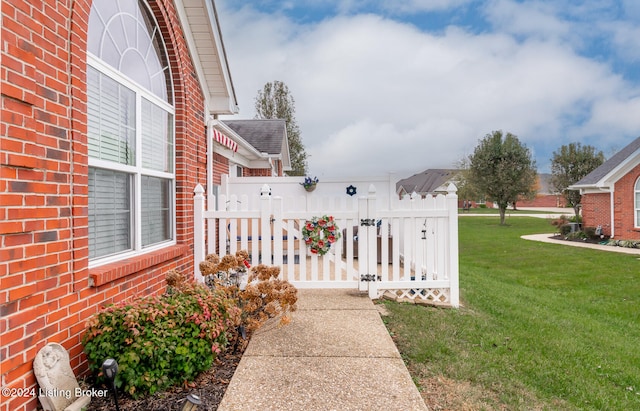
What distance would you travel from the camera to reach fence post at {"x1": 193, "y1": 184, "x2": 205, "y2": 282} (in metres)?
4.97

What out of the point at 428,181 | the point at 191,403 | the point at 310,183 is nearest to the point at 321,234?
the point at 191,403

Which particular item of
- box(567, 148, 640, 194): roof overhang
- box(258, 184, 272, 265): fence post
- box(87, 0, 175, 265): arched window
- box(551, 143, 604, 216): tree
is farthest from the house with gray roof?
box(551, 143, 604, 216): tree

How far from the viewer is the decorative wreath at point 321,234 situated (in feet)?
16.4

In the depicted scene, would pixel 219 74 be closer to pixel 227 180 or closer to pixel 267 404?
pixel 227 180

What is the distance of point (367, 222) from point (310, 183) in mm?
3633

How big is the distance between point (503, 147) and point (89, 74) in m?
28.4

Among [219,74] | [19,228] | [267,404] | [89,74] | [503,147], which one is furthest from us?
[503,147]

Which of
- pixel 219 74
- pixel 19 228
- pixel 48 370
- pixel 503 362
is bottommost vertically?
pixel 503 362

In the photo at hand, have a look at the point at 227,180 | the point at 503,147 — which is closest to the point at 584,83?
the point at 503,147

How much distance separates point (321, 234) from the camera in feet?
16.5

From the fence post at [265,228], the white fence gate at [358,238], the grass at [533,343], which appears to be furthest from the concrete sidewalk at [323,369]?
the fence post at [265,228]

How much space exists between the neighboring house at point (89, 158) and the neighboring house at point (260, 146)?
4.99 metres

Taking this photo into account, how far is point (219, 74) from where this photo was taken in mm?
5461

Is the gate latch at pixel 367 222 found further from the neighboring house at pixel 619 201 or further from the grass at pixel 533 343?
the neighboring house at pixel 619 201
